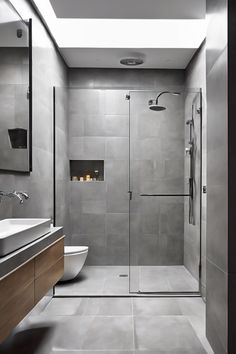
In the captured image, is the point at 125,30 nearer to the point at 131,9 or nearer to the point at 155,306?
the point at 131,9

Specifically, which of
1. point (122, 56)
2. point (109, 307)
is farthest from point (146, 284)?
point (122, 56)

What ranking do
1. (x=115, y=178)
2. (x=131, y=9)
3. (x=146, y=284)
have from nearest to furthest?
(x=131, y=9)
(x=146, y=284)
(x=115, y=178)

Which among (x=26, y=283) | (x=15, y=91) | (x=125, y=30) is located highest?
(x=125, y=30)

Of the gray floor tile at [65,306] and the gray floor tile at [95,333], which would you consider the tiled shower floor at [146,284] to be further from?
the gray floor tile at [95,333]

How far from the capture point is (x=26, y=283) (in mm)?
1896

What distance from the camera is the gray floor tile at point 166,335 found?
2.38 meters

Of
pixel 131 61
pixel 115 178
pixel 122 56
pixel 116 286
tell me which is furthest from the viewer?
pixel 115 178

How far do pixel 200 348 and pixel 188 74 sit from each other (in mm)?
3269

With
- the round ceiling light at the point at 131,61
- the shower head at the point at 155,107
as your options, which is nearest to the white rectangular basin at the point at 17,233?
the shower head at the point at 155,107

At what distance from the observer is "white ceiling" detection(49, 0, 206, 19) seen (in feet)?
9.89

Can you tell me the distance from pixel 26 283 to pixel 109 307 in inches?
58.2

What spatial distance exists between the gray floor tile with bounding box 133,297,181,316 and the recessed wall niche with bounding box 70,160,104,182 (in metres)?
1.70

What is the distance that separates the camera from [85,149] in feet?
14.5

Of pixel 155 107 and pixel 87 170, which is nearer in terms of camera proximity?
pixel 155 107
